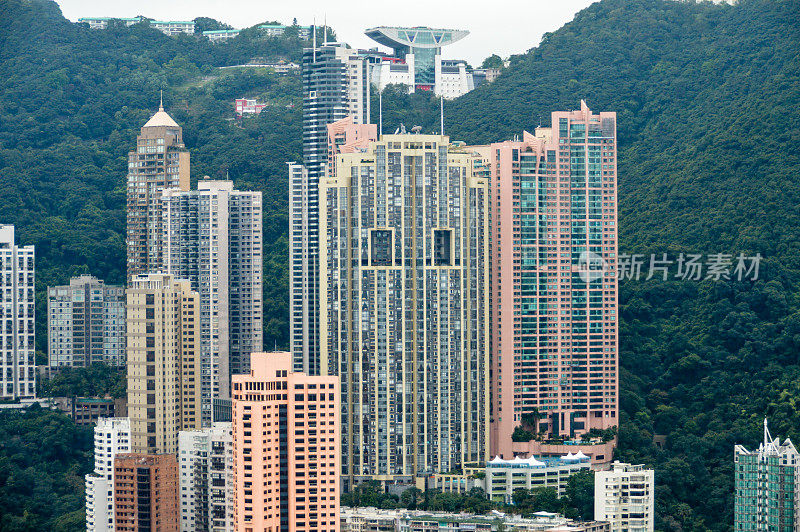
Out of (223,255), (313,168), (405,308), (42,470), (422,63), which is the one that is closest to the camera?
(405,308)

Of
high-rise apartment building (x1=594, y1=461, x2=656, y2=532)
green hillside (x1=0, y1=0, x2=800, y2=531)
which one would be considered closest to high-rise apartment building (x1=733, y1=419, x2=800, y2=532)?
high-rise apartment building (x1=594, y1=461, x2=656, y2=532)

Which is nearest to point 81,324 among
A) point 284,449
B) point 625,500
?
point 625,500

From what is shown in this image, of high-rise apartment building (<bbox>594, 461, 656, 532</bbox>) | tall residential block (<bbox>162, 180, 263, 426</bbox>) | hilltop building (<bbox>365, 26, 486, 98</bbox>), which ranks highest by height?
hilltop building (<bbox>365, 26, 486, 98</bbox>)

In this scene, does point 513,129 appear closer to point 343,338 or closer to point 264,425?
point 343,338

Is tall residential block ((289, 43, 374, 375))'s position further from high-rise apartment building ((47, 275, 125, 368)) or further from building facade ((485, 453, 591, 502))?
building facade ((485, 453, 591, 502))

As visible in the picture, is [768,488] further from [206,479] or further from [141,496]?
[141,496]

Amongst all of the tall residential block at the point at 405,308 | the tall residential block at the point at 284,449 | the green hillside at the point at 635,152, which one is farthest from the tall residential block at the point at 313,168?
the tall residential block at the point at 284,449
